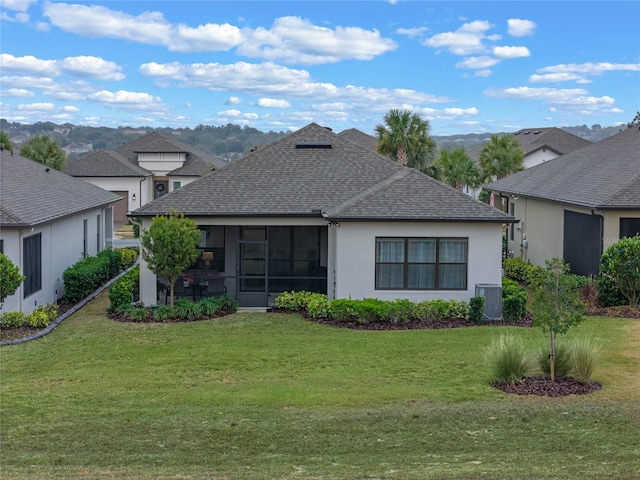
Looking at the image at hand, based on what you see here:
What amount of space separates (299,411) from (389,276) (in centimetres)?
960

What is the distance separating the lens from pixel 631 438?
30.8 feet

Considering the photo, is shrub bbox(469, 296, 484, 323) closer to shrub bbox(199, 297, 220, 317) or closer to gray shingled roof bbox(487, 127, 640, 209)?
gray shingled roof bbox(487, 127, 640, 209)

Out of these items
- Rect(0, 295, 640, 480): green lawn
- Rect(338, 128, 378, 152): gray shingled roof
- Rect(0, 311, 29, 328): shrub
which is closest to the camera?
Rect(0, 295, 640, 480): green lawn

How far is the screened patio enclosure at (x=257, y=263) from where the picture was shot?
21906 millimetres

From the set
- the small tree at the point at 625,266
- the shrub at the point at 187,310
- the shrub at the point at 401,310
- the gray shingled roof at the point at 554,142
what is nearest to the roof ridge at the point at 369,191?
the shrub at the point at 401,310

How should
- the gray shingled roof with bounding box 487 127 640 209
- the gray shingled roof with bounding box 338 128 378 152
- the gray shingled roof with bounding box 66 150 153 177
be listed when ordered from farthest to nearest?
the gray shingled roof with bounding box 338 128 378 152, the gray shingled roof with bounding box 66 150 153 177, the gray shingled roof with bounding box 487 127 640 209

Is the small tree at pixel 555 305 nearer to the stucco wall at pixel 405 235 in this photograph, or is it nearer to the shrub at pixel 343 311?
the shrub at pixel 343 311

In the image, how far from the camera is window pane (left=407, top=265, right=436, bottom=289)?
2022 centimetres

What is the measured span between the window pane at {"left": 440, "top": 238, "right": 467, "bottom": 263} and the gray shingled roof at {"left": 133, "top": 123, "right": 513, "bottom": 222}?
2.44 ft

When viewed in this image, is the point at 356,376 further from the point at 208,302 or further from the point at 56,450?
the point at 208,302

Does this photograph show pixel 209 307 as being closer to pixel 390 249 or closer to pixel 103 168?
pixel 390 249

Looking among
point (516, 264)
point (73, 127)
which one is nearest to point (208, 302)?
point (516, 264)

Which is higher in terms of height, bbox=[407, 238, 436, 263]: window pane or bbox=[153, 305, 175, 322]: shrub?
bbox=[407, 238, 436, 263]: window pane

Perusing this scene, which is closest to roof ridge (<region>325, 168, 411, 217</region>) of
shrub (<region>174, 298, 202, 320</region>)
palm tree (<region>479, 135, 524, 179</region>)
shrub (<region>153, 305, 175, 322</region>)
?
shrub (<region>174, 298, 202, 320</region>)
